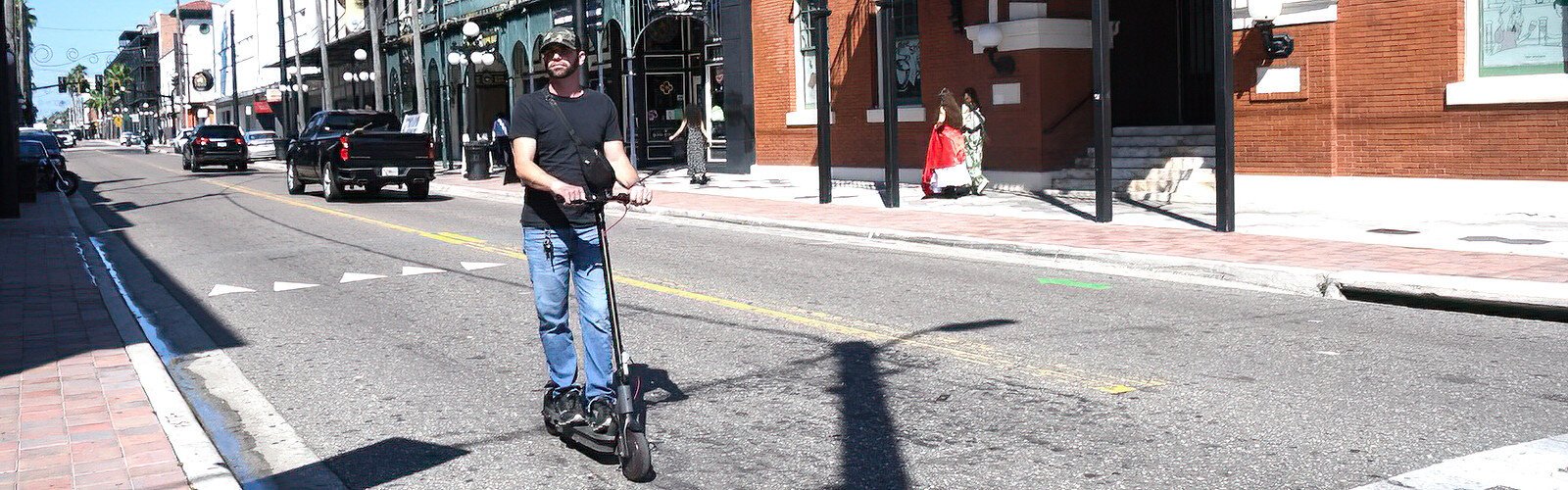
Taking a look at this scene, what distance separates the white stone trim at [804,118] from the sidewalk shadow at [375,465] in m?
19.7

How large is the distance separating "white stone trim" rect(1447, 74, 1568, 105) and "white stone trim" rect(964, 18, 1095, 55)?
604cm

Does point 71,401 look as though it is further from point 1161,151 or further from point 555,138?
point 1161,151

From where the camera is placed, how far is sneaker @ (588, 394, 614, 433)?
18.2ft

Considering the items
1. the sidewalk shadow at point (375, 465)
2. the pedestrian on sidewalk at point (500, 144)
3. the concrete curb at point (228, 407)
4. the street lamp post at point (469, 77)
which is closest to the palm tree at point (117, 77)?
the street lamp post at point (469, 77)

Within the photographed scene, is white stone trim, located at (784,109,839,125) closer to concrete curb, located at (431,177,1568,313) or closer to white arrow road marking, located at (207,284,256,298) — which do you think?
concrete curb, located at (431,177,1568,313)

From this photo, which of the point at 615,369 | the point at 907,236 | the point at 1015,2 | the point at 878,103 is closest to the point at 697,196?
the point at 878,103

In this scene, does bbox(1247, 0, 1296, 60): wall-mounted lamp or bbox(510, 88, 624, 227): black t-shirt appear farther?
bbox(1247, 0, 1296, 60): wall-mounted lamp

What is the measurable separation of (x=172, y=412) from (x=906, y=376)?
11.8 ft

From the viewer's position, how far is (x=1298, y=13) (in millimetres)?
16859

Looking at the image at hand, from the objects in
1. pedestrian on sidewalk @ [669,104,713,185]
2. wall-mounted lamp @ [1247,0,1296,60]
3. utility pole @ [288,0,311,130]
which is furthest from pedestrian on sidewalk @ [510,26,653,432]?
utility pole @ [288,0,311,130]

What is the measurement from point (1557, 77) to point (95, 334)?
13826mm

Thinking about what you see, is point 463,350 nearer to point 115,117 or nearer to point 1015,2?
point 1015,2

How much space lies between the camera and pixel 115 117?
141875 millimetres

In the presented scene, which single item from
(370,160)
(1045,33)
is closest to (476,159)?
(370,160)
